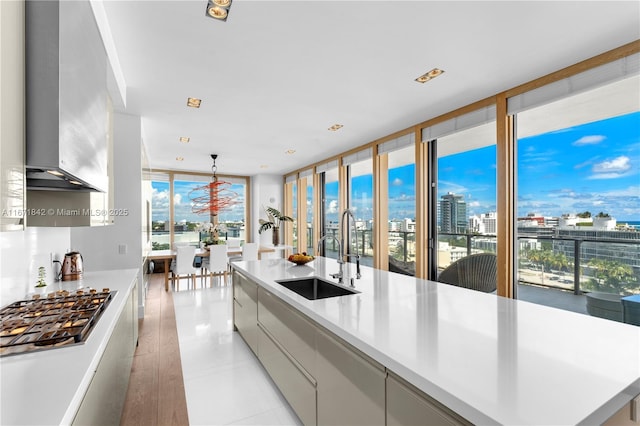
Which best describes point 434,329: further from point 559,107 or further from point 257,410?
point 559,107

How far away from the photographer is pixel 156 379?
259 cm

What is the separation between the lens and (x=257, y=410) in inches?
85.4

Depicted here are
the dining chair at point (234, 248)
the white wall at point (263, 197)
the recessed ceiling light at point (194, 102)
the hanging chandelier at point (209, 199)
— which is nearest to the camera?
the recessed ceiling light at point (194, 102)

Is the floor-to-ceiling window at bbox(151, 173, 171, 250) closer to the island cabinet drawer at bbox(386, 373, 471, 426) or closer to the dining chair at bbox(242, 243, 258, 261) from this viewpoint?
the dining chair at bbox(242, 243, 258, 261)

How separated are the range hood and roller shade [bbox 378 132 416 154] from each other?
12.4ft

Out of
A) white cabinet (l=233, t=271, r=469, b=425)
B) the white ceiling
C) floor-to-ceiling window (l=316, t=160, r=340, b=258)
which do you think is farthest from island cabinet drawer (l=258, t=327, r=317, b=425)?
floor-to-ceiling window (l=316, t=160, r=340, b=258)

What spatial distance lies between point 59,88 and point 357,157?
15.9 ft

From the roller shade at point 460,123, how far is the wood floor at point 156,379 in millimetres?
3827

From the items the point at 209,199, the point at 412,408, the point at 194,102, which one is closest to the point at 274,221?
the point at 209,199

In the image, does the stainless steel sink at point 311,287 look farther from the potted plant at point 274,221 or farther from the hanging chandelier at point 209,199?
the potted plant at point 274,221

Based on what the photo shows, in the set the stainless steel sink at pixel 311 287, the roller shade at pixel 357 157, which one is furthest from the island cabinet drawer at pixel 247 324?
the roller shade at pixel 357 157

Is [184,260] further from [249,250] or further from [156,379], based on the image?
[156,379]

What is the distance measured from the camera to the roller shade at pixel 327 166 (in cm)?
642

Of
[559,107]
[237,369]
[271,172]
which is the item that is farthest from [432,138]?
[271,172]
